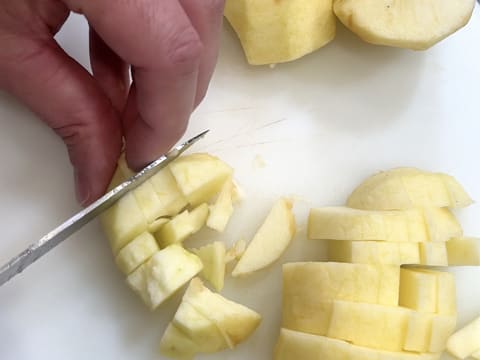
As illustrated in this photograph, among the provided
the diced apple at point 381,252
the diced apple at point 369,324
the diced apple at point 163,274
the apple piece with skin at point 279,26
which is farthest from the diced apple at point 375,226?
the apple piece with skin at point 279,26

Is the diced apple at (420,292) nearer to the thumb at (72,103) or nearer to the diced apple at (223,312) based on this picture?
the diced apple at (223,312)

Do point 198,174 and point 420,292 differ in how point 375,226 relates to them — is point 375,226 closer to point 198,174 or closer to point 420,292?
point 420,292

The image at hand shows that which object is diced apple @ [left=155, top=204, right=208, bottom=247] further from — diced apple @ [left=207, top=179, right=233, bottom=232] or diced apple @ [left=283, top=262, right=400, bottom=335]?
diced apple @ [left=283, top=262, right=400, bottom=335]

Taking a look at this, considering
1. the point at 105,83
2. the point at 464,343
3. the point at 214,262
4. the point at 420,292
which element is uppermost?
the point at 105,83

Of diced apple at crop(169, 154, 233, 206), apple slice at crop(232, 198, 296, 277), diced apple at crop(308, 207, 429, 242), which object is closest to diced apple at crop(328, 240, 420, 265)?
diced apple at crop(308, 207, 429, 242)

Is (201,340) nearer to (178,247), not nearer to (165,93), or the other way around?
(178,247)

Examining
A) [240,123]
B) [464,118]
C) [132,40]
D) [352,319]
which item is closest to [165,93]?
[132,40]

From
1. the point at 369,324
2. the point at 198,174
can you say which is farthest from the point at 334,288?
the point at 198,174
